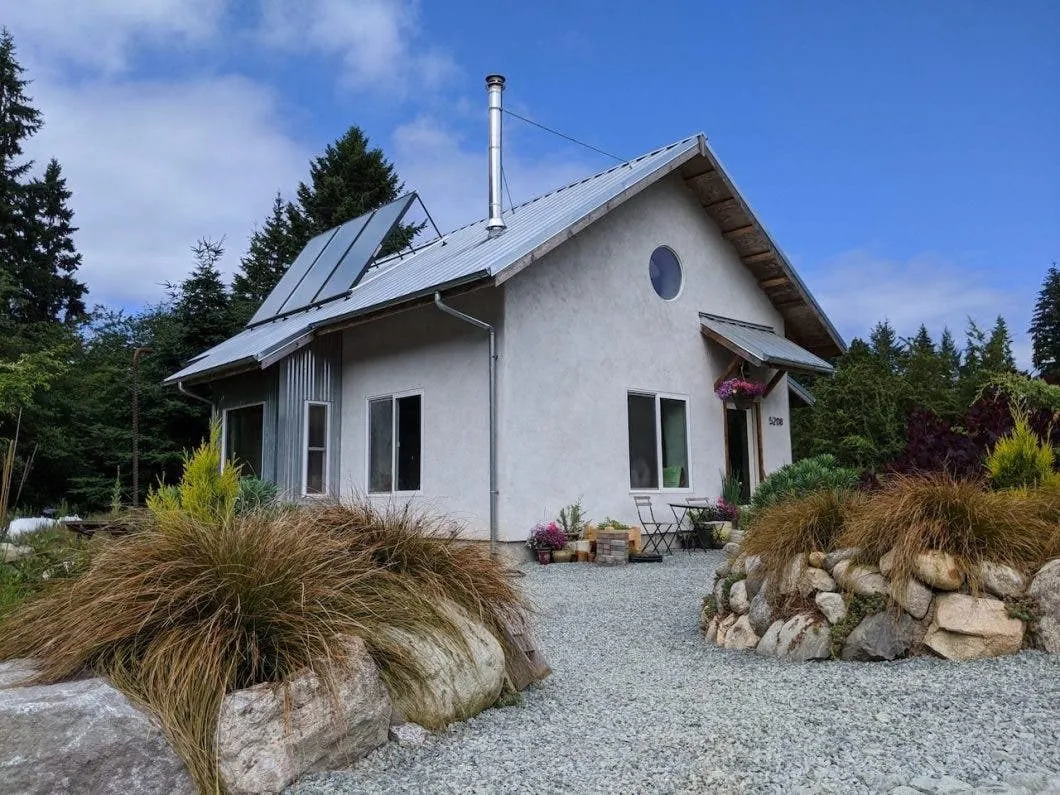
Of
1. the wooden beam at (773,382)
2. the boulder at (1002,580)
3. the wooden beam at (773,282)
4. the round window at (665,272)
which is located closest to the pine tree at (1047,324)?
the wooden beam at (773,282)

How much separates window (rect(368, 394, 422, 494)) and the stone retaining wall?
6.68 m

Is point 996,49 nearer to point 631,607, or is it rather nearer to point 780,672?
point 631,607

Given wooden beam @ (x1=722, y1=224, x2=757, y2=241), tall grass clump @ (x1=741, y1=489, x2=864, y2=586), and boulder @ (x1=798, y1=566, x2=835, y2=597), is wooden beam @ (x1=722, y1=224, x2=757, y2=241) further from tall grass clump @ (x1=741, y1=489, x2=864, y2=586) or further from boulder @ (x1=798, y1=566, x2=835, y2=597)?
boulder @ (x1=798, y1=566, x2=835, y2=597)

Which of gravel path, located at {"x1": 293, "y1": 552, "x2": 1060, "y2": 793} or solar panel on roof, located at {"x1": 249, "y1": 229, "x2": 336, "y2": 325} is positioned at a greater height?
solar panel on roof, located at {"x1": 249, "y1": 229, "x2": 336, "y2": 325}

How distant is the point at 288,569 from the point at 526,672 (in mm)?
1409

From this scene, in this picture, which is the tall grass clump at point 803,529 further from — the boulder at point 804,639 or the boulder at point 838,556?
the boulder at point 804,639

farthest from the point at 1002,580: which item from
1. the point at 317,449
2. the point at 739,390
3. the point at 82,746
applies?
the point at 317,449

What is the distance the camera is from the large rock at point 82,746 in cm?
239

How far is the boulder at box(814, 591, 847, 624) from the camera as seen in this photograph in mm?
4406

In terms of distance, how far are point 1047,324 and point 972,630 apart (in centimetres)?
3917

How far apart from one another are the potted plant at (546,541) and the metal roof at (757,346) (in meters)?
4.01

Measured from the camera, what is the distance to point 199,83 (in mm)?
13836

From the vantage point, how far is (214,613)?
9.76ft

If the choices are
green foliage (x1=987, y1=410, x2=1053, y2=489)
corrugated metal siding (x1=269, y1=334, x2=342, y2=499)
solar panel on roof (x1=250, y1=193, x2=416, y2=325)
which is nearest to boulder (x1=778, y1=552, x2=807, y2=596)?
green foliage (x1=987, y1=410, x2=1053, y2=489)
